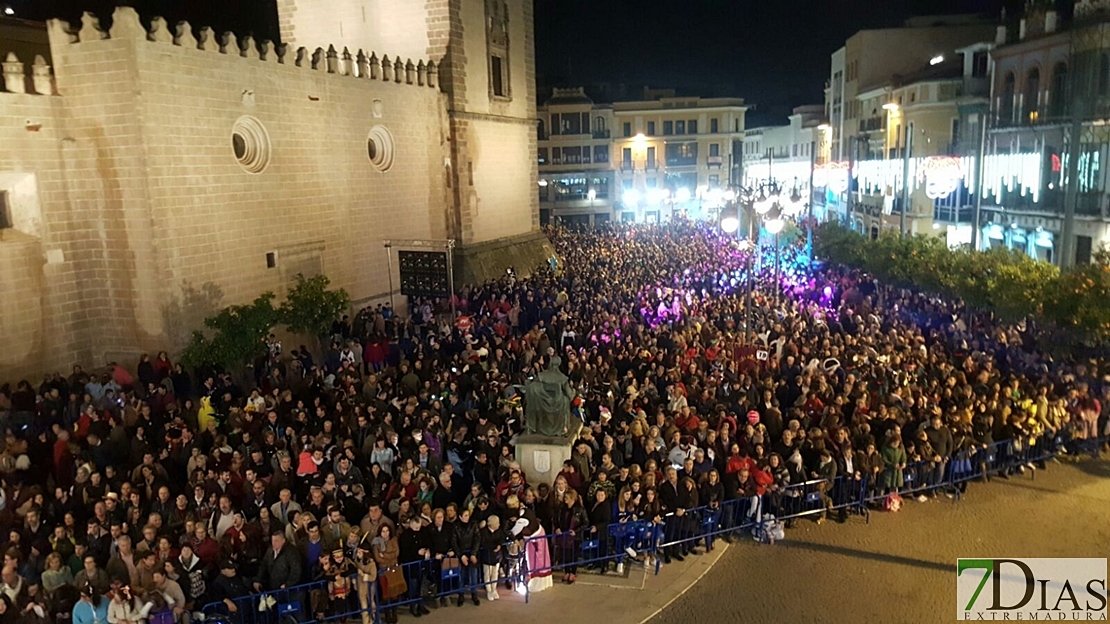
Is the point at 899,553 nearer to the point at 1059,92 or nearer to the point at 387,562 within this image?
the point at 387,562

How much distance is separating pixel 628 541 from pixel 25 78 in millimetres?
14209

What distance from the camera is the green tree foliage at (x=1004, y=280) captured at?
1412 centimetres

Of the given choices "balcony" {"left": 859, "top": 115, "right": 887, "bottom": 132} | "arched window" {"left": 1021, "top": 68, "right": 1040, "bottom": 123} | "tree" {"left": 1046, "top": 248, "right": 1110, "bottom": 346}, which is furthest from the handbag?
"balcony" {"left": 859, "top": 115, "right": 887, "bottom": 132}

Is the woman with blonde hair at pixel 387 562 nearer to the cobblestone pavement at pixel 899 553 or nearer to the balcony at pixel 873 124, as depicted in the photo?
the cobblestone pavement at pixel 899 553

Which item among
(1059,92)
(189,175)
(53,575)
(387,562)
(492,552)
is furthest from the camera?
(1059,92)

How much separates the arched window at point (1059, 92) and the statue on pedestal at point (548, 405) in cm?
2382

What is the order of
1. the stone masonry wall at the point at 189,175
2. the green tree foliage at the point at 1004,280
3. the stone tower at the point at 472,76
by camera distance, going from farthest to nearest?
the stone tower at the point at 472,76 → the stone masonry wall at the point at 189,175 → the green tree foliage at the point at 1004,280

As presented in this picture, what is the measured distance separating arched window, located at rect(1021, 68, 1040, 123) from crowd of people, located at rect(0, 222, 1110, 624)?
1357 centimetres

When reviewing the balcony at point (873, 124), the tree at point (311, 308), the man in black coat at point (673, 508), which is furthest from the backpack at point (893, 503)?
the balcony at point (873, 124)

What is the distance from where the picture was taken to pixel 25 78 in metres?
15.0

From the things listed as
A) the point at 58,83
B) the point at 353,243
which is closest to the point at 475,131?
the point at 353,243

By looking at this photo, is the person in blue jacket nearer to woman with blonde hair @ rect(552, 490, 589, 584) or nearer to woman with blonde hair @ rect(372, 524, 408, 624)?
woman with blonde hair @ rect(372, 524, 408, 624)

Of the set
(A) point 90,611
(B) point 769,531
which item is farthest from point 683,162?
(A) point 90,611

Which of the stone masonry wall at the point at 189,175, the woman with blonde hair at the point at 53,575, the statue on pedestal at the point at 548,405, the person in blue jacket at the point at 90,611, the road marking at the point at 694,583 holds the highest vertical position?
the stone masonry wall at the point at 189,175
